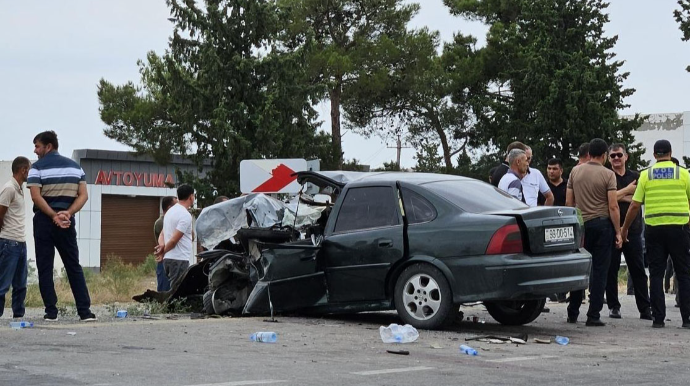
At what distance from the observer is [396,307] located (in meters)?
11.8

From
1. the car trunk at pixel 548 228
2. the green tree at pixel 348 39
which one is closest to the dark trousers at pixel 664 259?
the car trunk at pixel 548 228

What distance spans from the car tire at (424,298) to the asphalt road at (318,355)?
0.18 m

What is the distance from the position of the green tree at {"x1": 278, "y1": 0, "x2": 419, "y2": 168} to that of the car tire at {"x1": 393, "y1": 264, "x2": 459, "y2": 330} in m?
35.8

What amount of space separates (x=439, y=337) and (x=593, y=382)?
3.18 metres

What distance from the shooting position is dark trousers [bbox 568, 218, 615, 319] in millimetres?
13117

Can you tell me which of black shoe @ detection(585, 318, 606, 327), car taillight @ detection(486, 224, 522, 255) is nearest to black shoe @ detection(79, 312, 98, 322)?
car taillight @ detection(486, 224, 522, 255)

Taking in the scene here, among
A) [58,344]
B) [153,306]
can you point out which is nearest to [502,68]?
[153,306]

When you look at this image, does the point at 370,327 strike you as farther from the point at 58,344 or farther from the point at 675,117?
the point at 675,117

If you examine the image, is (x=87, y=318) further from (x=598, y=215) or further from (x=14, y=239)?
(x=598, y=215)

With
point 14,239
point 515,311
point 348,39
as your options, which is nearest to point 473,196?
point 515,311

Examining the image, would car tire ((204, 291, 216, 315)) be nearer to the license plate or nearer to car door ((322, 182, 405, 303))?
car door ((322, 182, 405, 303))

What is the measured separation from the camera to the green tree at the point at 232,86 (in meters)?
38.9

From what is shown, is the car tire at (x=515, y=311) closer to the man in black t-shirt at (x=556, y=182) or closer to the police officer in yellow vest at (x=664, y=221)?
the police officer in yellow vest at (x=664, y=221)

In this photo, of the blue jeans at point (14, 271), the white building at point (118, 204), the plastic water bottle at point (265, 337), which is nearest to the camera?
the plastic water bottle at point (265, 337)
